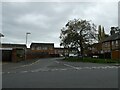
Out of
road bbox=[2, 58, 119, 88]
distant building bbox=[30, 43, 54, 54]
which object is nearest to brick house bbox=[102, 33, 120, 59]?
road bbox=[2, 58, 119, 88]

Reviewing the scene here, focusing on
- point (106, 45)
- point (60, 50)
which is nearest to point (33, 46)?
point (60, 50)

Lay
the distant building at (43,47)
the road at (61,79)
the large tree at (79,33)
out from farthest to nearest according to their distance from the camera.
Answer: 1. the distant building at (43,47)
2. the large tree at (79,33)
3. the road at (61,79)

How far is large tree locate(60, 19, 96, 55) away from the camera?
68.0 meters

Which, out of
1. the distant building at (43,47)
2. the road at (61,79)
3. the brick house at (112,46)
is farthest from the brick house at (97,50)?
the road at (61,79)

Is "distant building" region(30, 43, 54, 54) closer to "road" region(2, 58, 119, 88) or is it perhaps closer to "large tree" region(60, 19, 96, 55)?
"large tree" region(60, 19, 96, 55)

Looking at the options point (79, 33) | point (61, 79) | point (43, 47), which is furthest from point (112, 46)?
point (43, 47)

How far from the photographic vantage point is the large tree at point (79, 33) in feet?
223

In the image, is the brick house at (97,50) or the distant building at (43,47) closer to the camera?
the brick house at (97,50)

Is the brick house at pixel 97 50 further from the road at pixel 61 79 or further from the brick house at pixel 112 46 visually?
the road at pixel 61 79

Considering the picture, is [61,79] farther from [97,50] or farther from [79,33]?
[97,50]

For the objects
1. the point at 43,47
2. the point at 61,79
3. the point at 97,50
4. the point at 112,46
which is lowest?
the point at 61,79

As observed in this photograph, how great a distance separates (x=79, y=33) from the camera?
226ft

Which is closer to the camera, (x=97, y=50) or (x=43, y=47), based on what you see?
(x=97, y=50)

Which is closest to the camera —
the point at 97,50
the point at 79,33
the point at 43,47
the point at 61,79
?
the point at 61,79
